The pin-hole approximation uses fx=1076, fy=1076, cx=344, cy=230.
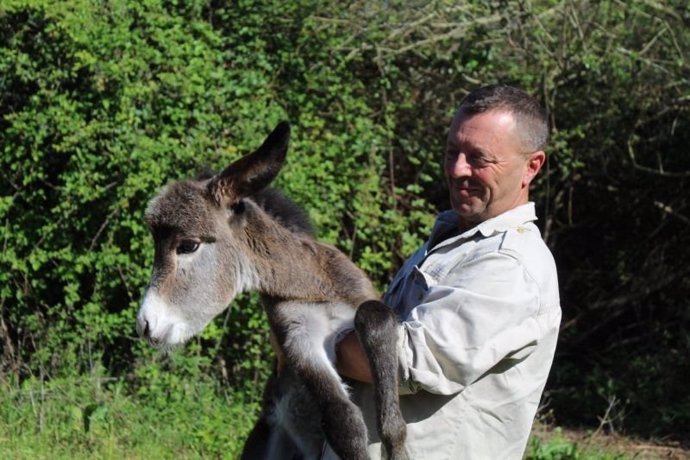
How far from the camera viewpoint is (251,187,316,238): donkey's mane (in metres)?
3.72

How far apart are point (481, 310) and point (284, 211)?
1103mm

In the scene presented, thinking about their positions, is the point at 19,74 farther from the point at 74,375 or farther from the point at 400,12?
the point at 400,12

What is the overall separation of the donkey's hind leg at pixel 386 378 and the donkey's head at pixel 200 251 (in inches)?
29.3

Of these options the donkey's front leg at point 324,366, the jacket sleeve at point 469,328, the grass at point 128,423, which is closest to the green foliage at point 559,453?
the grass at point 128,423

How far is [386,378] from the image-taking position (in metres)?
2.92

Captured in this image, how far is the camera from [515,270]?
294 centimetres

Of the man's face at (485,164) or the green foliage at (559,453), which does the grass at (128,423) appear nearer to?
the green foliage at (559,453)

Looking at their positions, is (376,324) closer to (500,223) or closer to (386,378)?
(386,378)

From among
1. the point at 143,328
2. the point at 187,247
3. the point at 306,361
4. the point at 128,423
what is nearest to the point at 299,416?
the point at 306,361

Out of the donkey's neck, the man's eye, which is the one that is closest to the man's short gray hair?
the man's eye

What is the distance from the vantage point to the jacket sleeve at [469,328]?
283cm

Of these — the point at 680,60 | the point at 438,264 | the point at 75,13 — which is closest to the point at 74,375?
the point at 75,13

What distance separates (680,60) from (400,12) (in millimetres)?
2203

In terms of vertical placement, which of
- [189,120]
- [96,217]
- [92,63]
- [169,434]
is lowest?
[169,434]
